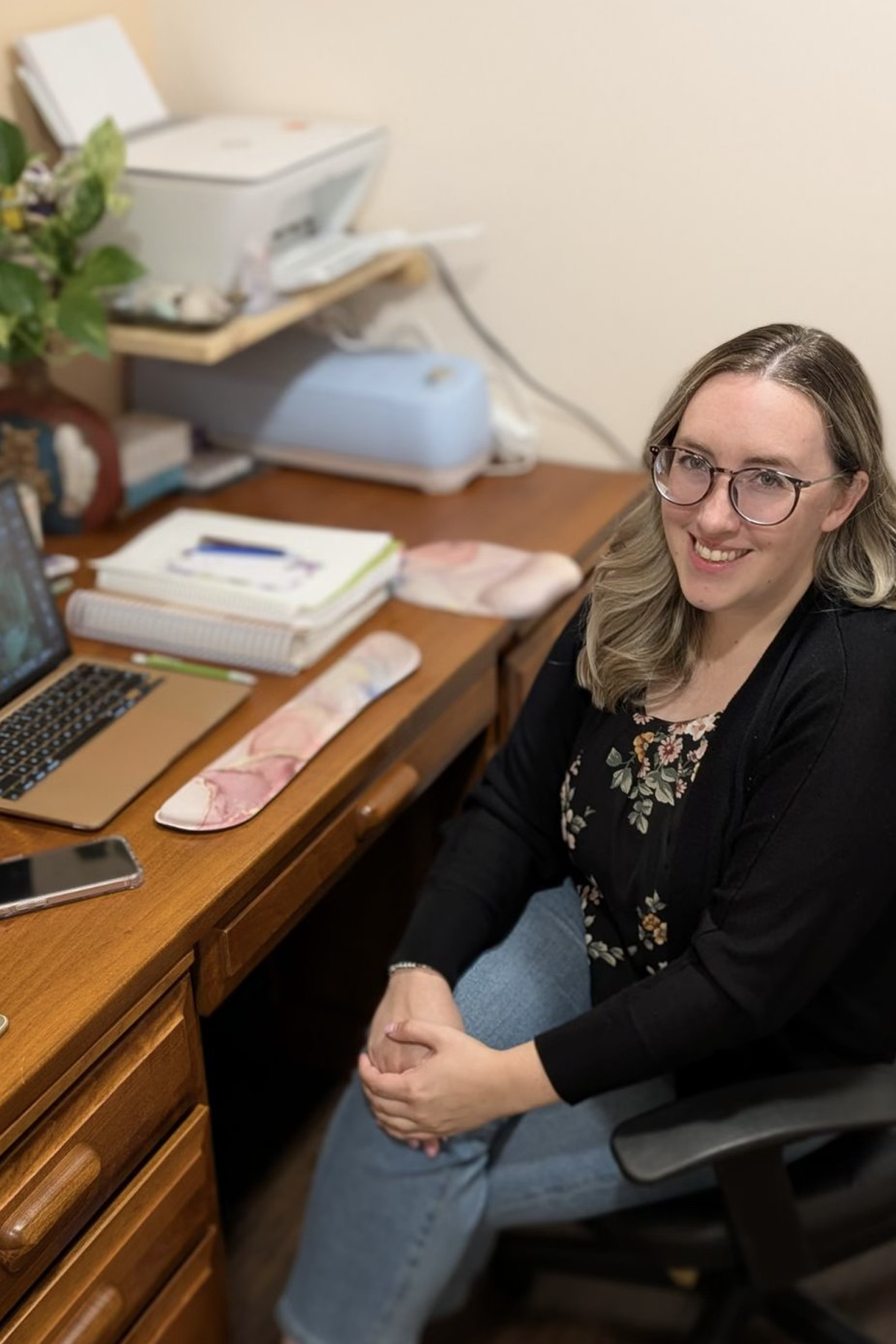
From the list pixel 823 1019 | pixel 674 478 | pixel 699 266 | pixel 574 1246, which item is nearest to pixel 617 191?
pixel 699 266

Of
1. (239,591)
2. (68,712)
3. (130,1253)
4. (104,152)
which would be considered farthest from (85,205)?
(130,1253)

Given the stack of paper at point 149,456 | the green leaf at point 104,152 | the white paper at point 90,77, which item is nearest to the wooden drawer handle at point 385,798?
the stack of paper at point 149,456

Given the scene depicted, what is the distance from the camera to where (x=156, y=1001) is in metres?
1.12

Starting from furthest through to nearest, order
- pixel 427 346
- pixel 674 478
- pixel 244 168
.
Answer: pixel 427 346 < pixel 244 168 < pixel 674 478

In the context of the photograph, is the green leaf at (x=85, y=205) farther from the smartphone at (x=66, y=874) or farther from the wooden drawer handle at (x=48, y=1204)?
the wooden drawer handle at (x=48, y=1204)

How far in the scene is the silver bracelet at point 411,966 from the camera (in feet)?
4.33

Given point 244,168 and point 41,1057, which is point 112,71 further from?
point 41,1057

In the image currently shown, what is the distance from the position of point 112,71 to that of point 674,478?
1131mm

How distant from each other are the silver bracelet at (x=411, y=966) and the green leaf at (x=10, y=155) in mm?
919

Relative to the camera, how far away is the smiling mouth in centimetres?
112

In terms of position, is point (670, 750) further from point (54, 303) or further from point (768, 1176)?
point (54, 303)

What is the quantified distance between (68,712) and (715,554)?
631 mm

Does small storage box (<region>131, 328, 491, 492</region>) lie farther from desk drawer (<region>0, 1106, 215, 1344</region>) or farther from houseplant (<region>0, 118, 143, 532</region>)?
desk drawer (<region>0, 1106, 215, 1344</region>)

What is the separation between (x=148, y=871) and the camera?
1173mm
